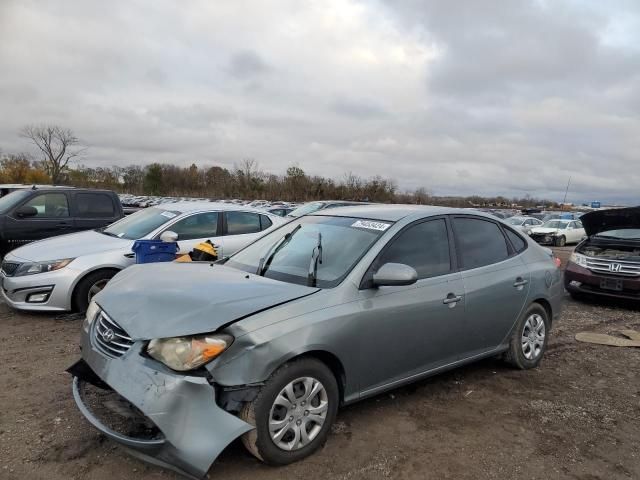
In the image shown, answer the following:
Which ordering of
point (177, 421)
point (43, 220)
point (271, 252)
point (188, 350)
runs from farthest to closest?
point (43, 220) < point (271, 252) < point (188, 350) < point (177, 421)

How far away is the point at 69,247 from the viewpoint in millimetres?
6406

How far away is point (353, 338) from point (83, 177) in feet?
318

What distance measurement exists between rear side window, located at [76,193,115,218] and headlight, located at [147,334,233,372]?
7.00 metres

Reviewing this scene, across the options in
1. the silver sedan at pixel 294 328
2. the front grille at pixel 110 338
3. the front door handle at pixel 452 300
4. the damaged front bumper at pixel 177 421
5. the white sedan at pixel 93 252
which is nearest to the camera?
the damaged front bumper at pixel 177 421

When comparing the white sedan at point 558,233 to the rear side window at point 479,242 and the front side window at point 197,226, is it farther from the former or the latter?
the rear side window at point 479,242

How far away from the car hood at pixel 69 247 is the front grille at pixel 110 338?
3.33 m

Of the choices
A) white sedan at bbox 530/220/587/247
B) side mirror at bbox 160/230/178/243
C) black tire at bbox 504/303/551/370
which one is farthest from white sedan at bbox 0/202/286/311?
white sedan at bbox 530/220/587/247

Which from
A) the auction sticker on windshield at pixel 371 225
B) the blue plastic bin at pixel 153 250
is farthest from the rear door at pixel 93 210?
the auction sticker on windshield at pixel 371 225

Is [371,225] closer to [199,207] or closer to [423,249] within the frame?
[423,249]

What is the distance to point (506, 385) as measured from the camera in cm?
461

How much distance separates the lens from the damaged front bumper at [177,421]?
2.61 m

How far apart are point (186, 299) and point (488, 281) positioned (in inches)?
107

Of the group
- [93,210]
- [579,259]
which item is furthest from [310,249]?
[579,259]

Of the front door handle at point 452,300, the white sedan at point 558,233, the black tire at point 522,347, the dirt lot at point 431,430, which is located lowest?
the white sedan at point 558,233
